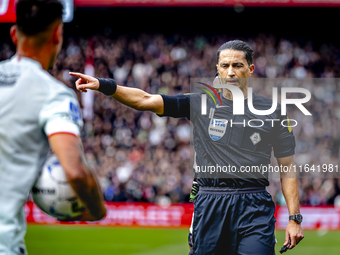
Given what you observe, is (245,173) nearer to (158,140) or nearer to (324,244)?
(324,244)

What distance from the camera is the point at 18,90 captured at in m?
2.09

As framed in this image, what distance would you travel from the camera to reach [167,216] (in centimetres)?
1325

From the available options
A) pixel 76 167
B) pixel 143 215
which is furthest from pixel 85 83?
pixel 143 215

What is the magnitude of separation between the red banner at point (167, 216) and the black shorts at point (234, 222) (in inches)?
352

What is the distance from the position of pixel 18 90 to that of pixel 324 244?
976 centimetres

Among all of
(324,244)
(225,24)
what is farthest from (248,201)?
(225,24)

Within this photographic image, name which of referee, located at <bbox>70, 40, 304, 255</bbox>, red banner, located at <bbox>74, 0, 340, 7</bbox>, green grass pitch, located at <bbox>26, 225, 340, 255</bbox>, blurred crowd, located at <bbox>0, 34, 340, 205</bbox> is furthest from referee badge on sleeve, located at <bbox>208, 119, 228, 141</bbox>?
red banner, located at <bbox>74, 0, 340, 7</bbox>

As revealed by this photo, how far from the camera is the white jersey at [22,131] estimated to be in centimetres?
205

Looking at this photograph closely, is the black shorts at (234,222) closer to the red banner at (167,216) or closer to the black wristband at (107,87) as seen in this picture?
the black wristband at (107,87)

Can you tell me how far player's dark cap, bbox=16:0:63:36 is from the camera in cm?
215

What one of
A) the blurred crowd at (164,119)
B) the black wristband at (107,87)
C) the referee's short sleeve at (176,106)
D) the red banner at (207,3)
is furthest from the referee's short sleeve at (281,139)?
the red banner at (207,3)

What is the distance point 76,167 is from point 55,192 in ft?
0.89

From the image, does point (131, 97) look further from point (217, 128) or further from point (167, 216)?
point (167, 216)

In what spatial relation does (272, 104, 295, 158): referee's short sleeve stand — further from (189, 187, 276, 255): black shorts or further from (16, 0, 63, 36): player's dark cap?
(16, 0, 63, 36): player's dark cap
